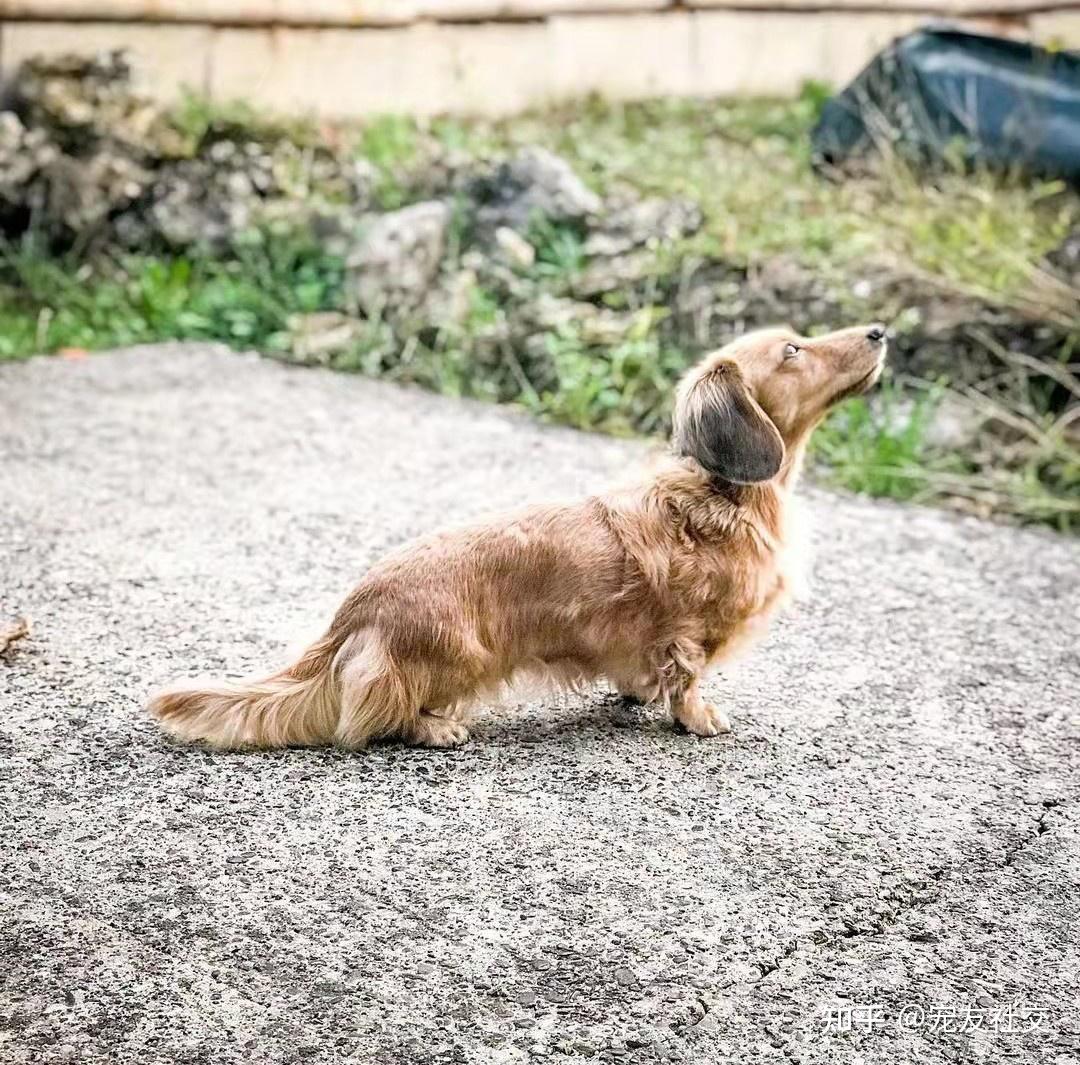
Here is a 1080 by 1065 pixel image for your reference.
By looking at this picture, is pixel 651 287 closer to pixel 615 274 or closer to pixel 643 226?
pixel 615 274

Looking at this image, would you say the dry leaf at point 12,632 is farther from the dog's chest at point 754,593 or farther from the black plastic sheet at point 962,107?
the black plastic sheet at point 962,107

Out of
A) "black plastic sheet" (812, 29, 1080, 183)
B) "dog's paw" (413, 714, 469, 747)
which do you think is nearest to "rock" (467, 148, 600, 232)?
"black plastic sheet" (812, 29, 1080, 183)

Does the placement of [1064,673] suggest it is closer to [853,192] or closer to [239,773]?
[239,773]

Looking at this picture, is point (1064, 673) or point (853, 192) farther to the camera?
point (853, 192)

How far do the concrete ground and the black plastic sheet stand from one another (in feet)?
8.92

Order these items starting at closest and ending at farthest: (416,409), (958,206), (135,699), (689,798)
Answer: (689,798)
(135,699)
(416,409)
(958,206)

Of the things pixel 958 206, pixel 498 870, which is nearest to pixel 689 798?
pixel 498 870

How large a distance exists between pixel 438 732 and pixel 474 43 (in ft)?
19.3

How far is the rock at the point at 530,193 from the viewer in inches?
259

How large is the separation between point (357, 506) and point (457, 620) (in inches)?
69.6

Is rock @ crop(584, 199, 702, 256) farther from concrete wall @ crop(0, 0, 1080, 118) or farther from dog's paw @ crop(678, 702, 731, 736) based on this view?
dog's paw @ crop(678, 702, 731, 736)

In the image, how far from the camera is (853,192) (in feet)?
22.2

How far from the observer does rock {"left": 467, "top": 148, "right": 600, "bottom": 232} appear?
6590mm

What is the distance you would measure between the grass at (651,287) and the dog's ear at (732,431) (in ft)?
7.15
